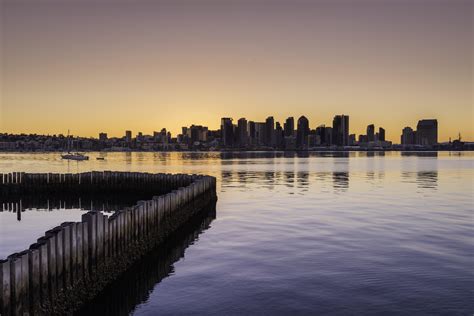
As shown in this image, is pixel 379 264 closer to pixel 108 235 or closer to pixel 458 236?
pixel 458 236

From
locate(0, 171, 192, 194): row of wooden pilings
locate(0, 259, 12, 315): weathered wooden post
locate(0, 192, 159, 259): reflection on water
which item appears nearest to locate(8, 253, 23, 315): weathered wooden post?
locate(0, 259, 12, 315): weathered wooden post

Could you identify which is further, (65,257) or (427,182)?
(427,182)

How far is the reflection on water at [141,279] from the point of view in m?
14.5

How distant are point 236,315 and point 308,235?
42.2ft

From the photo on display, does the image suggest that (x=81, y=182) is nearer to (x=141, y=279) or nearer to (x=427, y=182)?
(x=141, y=279)

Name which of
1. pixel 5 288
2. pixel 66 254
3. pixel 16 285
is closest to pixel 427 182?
pixel 66 254

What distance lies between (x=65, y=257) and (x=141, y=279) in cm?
523

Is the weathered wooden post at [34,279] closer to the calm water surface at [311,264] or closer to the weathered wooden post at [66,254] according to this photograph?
the weathered wooden post at [66,254]

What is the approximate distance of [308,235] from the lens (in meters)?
25.8

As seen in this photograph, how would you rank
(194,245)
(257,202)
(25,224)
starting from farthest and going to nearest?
(257,202) < (25,224) < (194,245)

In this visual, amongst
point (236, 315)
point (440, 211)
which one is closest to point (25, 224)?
point (236, 315)

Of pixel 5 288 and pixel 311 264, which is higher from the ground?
pixel 5 288

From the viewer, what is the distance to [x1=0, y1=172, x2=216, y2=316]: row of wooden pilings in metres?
10.2

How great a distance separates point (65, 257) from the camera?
42.1 feet
